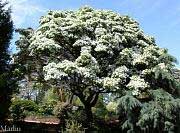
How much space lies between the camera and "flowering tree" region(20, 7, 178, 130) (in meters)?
25.4

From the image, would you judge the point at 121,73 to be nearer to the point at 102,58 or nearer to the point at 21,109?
the point at 102,58

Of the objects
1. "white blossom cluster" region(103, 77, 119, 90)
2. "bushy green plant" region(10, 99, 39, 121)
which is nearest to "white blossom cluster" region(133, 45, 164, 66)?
"white blossom cluster" region(103, 77, 119, 90)

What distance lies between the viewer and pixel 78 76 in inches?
1006

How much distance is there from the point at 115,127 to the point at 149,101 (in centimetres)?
433

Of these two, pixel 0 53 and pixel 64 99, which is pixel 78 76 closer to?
pixel 0 53

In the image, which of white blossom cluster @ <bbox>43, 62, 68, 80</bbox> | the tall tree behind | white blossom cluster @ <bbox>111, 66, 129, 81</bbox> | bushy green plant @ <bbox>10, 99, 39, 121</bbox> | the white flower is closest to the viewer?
the tall tree behind

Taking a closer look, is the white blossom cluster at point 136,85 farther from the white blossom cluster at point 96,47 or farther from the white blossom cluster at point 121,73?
the white blossom cluster at point 121,73

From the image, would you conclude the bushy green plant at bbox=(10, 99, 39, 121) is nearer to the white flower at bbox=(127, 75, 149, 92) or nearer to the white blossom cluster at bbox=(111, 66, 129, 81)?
the white blossom cluster at bbox=(111, 66, 129, 81)

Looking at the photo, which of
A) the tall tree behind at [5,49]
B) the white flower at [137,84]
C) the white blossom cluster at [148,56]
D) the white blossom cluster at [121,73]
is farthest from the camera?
the white blossom cluster at [148,56]

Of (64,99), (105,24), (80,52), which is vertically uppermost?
(105,24)

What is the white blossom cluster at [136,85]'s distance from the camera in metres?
25.4

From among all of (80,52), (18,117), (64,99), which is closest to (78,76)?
(80,52)

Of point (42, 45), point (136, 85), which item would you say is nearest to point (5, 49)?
point (42, 45)

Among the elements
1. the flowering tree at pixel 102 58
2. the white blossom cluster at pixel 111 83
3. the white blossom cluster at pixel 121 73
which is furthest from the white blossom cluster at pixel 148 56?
the white blossom cluster at pixel 111 83
